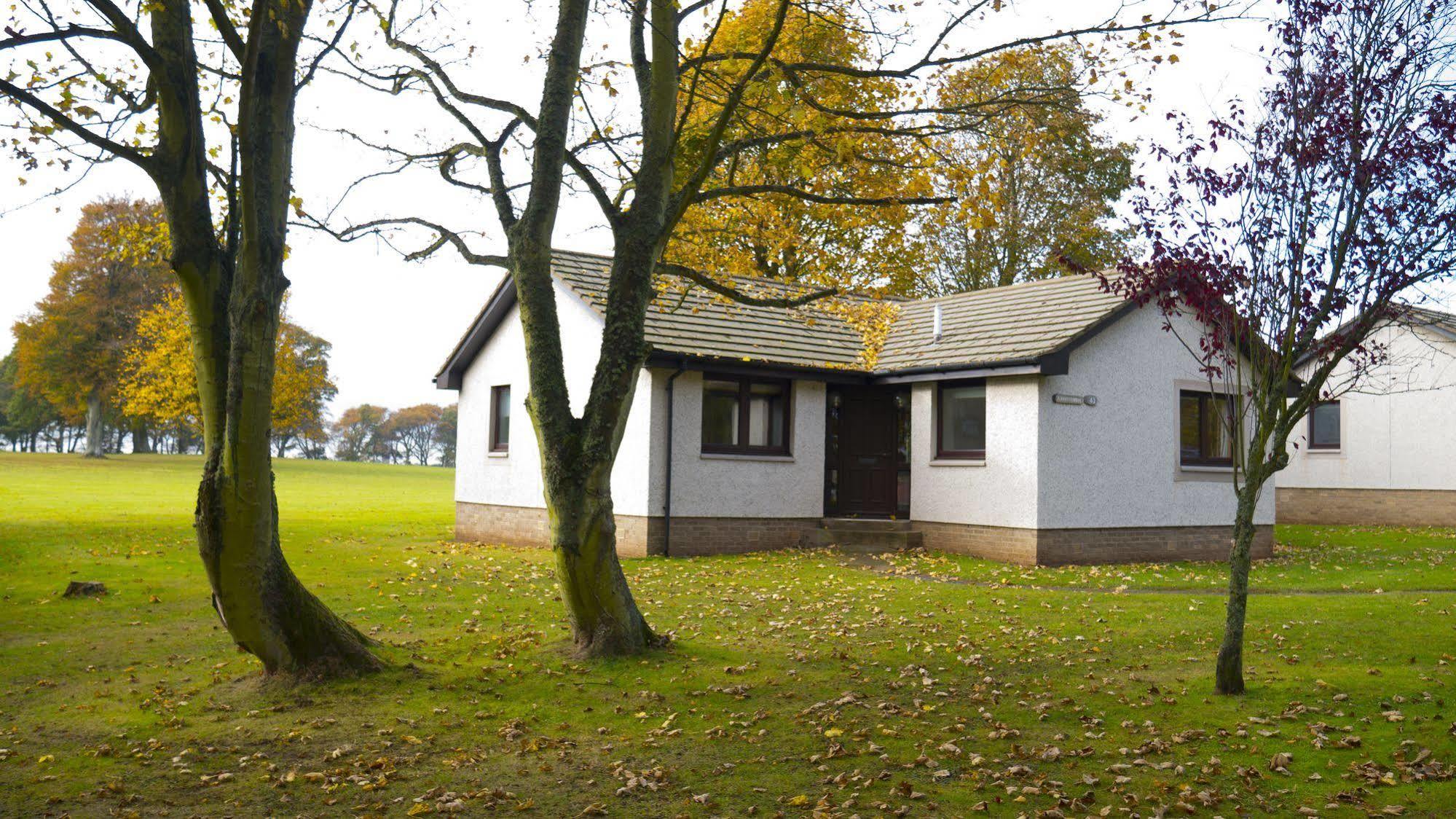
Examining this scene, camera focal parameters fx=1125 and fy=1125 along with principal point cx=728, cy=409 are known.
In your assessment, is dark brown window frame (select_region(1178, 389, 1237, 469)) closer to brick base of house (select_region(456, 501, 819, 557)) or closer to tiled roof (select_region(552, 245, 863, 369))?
tiled roof (select_region(552, 245, 863, 369))

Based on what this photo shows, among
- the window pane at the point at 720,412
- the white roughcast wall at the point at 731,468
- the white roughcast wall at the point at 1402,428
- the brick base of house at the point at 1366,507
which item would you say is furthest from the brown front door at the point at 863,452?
the brick base of house at the point at 1366,507

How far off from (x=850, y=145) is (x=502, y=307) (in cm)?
1384

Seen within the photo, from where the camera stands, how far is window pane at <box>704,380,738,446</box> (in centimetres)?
1962

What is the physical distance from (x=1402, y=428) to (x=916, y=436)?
606 inches

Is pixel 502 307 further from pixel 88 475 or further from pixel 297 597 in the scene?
pixel 88 475

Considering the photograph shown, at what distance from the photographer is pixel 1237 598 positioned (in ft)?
26.2

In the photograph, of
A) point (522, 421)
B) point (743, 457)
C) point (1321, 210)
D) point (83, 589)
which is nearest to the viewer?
point (1321, 210)

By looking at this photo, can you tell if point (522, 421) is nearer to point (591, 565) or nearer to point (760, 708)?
point (591, 565)

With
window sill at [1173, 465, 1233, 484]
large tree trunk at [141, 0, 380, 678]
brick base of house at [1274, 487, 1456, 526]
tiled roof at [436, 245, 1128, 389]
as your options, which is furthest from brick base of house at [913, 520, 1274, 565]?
large tree trunk at [141, 0, 380, 678]

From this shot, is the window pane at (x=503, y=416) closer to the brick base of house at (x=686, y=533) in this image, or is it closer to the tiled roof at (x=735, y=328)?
the brick base of house at (x=686, y=533)

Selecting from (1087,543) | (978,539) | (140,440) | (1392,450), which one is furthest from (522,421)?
(140,440)

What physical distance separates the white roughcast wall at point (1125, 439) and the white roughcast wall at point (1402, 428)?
8.89 metres

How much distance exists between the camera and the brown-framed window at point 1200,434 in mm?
19844

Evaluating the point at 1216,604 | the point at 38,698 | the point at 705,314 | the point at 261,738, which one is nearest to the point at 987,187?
the point at 1216,604
